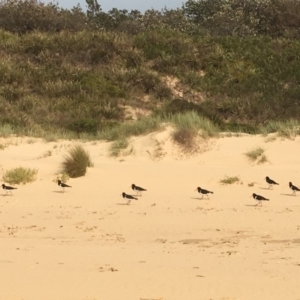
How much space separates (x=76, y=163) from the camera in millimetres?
13586

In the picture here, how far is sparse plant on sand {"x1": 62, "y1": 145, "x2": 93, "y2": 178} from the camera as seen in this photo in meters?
13.4

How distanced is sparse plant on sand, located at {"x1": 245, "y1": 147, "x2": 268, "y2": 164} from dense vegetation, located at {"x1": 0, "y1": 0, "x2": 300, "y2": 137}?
5614mm

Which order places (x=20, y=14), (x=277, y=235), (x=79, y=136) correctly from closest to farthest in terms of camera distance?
(x=277, y=235), (x=79, y=136), (x=20, y=14)

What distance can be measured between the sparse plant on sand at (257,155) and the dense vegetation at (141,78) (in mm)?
5614

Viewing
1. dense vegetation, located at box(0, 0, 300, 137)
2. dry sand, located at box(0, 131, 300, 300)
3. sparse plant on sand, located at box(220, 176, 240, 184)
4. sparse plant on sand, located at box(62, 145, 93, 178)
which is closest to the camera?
dry sand, located at box(0, 131, 300, 300)

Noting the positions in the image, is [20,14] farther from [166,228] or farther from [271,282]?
[271,282]

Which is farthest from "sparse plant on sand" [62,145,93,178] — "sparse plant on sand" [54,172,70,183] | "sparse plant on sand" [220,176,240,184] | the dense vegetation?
the dense vegetation

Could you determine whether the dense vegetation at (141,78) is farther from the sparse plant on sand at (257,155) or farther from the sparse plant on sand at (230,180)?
the sparse plant on sand at (230,180)

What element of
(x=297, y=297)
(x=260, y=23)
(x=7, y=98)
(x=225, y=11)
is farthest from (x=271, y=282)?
(x=225, y=11)

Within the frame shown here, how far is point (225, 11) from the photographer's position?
43.4 m

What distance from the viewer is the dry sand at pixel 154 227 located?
20.4 ft

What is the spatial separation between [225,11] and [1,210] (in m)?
35.1

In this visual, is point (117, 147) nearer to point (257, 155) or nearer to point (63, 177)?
point (63, 177)

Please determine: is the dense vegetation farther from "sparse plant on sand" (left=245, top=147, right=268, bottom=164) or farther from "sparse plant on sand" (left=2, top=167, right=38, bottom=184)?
Result: "sparse plant on sand" (left=2, top=167, right=38, bottom=184)
